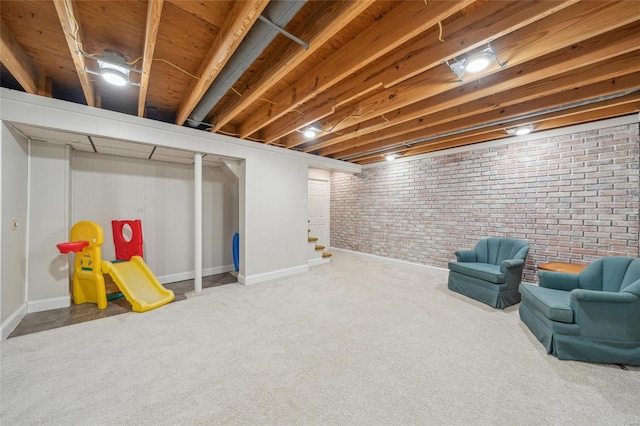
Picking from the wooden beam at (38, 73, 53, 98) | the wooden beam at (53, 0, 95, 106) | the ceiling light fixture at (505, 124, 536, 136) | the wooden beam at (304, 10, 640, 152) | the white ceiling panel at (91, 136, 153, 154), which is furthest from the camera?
the ceiling light fixture at (505, 124, 536, 136)

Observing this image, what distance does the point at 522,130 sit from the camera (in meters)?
3.41

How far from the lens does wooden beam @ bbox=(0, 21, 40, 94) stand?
1769 millimetres

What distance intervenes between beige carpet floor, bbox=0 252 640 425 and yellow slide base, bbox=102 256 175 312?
6.8 inches

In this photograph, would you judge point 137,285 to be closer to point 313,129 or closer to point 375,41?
point 313,129

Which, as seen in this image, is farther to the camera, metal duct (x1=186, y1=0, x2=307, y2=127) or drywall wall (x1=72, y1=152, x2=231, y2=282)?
drywall wall (x1=72, y1=152, x2=231, y2=282)

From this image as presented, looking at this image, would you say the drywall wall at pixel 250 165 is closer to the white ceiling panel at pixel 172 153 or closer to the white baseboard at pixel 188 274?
the white ceiling panel at pixel 172 153

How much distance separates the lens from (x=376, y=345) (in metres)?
2.23

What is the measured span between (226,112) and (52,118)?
178 centimetres

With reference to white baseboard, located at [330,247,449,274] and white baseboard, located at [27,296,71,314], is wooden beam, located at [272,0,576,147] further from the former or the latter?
white baseboard, located at [27,296,71,314]

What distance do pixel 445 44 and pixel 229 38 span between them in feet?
5.41

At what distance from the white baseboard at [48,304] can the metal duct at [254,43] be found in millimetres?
3199

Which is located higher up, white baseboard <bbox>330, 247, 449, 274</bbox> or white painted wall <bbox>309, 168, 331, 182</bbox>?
white painted wall <bbox>309, 168, 331, 182</bbox>

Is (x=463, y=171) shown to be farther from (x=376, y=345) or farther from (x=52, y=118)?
(x=52, y=118)

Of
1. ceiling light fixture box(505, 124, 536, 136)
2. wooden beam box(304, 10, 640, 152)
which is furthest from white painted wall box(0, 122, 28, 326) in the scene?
ceiling light fixture box(505, 124, 536, 136)
